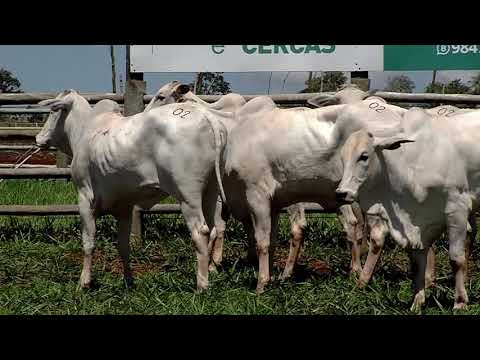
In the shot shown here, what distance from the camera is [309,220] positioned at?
9.02m

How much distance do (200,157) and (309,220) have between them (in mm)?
3851

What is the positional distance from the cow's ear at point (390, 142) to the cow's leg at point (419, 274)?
2.43 ft

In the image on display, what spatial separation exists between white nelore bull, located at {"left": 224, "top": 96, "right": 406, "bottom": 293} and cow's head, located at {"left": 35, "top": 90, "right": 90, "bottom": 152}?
1570 millimetres

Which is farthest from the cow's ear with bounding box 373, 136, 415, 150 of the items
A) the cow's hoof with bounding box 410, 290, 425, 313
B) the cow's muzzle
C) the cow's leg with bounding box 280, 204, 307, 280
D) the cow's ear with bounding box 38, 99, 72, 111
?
the cow's ear with bounding box 38, 99, 72, 111

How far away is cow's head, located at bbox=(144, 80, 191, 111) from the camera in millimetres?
6773

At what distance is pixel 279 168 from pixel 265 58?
2.52m

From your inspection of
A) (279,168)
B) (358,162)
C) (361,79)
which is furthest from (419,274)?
(361,79)

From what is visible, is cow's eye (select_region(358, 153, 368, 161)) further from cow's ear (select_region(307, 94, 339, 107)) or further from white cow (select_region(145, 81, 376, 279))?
cow's ear (select_region(307, 94, 339, 107))

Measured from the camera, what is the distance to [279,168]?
19.6ft

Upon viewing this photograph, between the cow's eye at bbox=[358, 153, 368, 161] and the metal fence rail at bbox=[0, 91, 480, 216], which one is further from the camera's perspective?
the metal fence rail at bbox=[0, 91, 480, 216]
